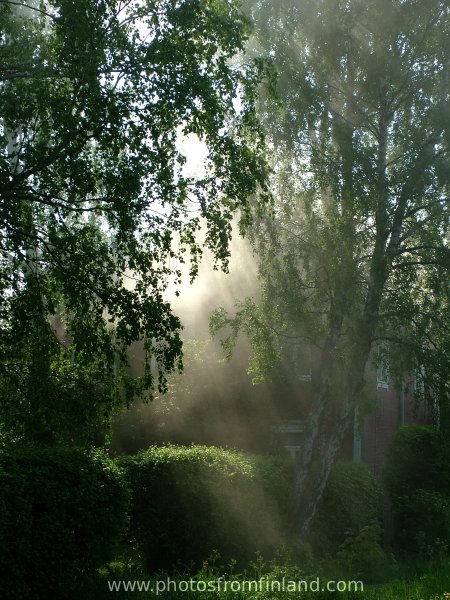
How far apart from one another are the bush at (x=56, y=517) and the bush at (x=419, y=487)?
798cm

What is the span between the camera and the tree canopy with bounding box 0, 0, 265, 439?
934 centimetres

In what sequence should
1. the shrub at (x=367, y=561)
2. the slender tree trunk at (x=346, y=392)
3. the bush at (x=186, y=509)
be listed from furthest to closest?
the slender tree trunk at (x=346, y=392) → the shrub at (x=367, y=561) → the bush at (x=186, y=509)

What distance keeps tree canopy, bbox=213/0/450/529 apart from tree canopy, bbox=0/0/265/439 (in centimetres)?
527

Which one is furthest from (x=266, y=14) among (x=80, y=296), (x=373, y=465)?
(x=373, y=465)

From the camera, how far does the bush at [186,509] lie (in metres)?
12.1

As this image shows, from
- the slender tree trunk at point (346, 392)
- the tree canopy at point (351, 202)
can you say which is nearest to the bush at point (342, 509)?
the slender tree trunk at point (346, 392)

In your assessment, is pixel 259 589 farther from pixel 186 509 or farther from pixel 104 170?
pixel 104 170

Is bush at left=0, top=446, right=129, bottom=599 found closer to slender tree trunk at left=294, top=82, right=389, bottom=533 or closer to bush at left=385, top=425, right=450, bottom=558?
slender tree trunk at left=294, top=82, right=389, bottom=533

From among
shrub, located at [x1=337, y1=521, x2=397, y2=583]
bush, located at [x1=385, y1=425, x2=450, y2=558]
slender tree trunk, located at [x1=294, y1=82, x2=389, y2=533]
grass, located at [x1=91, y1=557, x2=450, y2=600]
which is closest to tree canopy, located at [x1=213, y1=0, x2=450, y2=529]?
slender tree trunk, located at [x1=294, y1=82, x2=389, y2=533]

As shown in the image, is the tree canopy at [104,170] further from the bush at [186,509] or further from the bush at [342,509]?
the bush at [342,509]

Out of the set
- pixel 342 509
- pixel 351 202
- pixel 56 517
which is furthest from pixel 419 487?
pixel 56 517

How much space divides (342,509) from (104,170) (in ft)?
30.7

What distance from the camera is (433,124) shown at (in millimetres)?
15461

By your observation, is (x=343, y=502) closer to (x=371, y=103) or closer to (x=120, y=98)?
(x=371, y=103)
